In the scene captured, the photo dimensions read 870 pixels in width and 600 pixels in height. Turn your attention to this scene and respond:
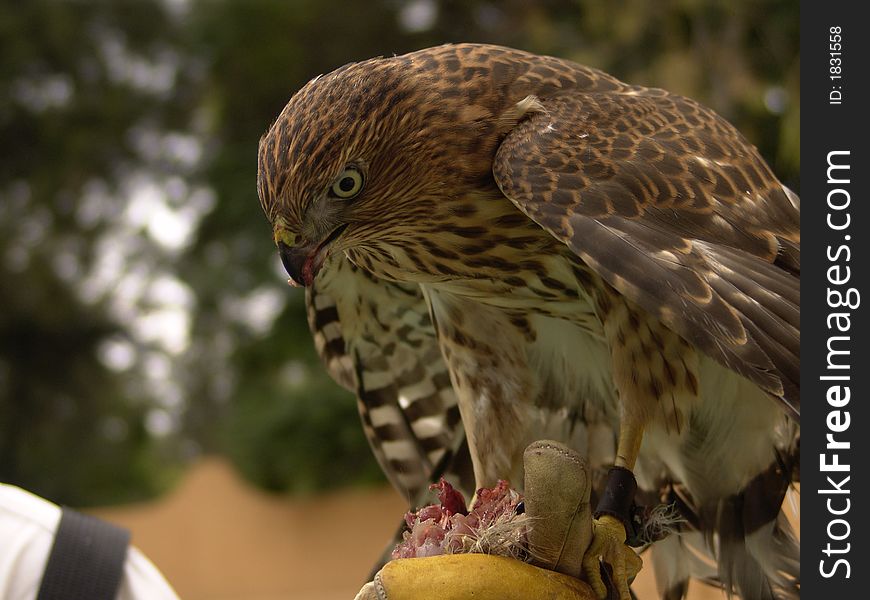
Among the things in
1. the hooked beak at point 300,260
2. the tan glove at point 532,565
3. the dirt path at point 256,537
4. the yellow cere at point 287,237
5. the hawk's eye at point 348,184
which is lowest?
the dirt path at point 256,537

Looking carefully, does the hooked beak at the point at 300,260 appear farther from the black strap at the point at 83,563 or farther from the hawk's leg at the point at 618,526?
the black strap at the point at 83,563

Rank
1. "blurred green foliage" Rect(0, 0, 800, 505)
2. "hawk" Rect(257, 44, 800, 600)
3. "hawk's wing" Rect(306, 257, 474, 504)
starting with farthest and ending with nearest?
"blurred green foliage" Rect(0, 0, 800, 505)
"hawk's wing" Rect(306, 257, 474, 504)
"hawk" Rect(257, 44, 800, 600)

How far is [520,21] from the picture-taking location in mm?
10031

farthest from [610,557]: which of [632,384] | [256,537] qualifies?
[256,537]

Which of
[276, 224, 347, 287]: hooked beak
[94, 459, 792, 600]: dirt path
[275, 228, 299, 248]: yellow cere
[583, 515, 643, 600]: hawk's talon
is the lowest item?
[94, 459, 792, 600]: dirt path

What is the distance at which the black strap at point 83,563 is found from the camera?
211cm

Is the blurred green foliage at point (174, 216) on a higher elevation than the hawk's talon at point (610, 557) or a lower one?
lower

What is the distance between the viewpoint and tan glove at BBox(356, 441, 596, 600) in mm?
1610

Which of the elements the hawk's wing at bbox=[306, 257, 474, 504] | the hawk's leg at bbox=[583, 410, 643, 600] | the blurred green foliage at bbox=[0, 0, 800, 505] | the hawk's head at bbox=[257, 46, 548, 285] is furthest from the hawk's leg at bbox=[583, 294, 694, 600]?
the blurred green foliage at bbox=[0, 0, 800, 505]

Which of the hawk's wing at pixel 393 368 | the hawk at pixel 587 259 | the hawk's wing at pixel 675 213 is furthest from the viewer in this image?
the hawk's wing at pixel 393 368

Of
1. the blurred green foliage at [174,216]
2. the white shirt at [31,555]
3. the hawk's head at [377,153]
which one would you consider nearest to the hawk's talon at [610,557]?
the hawk's head at [377,153]

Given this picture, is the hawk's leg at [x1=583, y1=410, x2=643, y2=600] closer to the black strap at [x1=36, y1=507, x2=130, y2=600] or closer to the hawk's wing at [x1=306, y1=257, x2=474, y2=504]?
the hawk's wing at [x1=306, y1=257, x2=474, y2=504]

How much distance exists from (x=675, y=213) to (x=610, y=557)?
63 centimetres

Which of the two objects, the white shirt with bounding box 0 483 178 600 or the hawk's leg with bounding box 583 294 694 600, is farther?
the white shirt with bounding box 0 483 178 600
